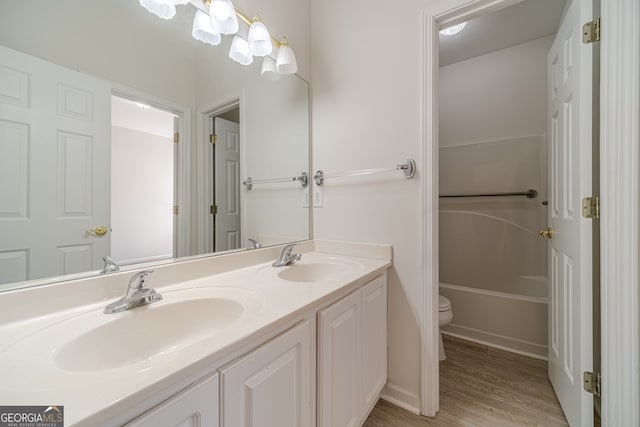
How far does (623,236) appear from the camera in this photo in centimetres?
83

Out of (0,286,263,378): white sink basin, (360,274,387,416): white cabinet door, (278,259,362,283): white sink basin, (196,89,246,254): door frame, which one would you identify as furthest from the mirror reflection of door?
(360,274,387,416): white cabinet door

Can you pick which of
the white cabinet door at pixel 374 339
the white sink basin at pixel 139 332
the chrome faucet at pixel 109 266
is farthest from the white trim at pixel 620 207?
the chrome faucet at pixel 109 266

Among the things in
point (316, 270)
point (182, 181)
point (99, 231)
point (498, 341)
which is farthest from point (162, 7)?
point (498, 341)

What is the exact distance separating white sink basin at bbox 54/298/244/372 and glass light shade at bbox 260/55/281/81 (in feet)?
4.02

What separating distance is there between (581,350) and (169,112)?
1.90 m

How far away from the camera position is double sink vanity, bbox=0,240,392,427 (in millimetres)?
401

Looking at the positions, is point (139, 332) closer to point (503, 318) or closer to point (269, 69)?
point (269, 69)

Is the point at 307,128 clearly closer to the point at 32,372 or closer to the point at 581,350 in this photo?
the point at 32,372

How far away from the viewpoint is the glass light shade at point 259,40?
120 centimetres

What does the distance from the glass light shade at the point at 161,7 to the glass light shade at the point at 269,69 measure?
480 millimetres

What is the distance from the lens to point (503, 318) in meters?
1.77

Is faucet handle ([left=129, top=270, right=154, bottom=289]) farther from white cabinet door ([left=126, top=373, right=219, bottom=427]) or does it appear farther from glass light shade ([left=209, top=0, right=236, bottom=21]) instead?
glass light shade ([left=209, top=0, right=236, bottom=21])

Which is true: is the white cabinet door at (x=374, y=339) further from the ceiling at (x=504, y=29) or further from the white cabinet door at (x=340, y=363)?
the ceiling at (x=504, y=29)

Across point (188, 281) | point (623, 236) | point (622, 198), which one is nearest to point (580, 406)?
point (623, 236)
